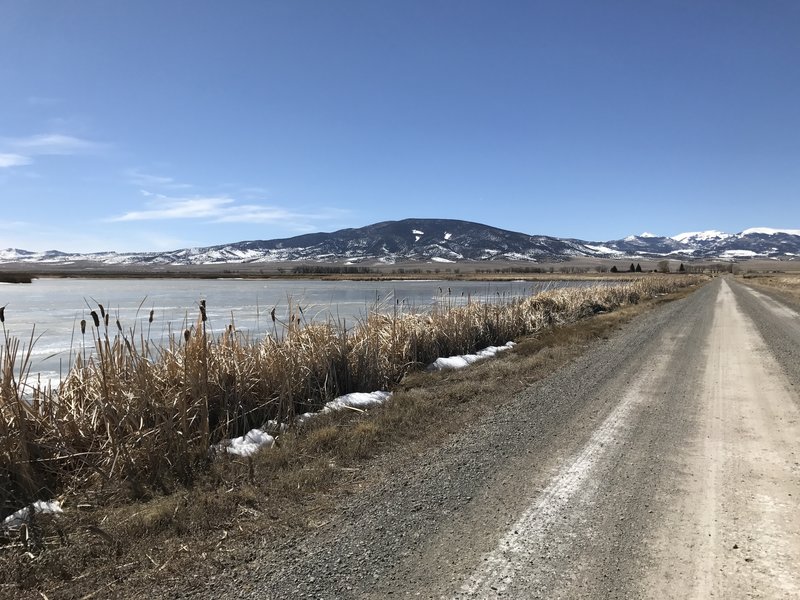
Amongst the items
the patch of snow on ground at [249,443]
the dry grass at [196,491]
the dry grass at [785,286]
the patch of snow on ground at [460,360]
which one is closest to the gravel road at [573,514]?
the dry grass at [196,491]

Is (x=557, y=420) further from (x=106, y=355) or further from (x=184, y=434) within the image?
(x=106, y=355)

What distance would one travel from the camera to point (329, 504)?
428 centimetres

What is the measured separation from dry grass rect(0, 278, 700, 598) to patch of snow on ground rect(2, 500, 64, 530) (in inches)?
5.2

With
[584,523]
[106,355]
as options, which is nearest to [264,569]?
[584,523]

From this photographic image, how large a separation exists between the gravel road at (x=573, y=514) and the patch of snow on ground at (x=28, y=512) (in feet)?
6.72

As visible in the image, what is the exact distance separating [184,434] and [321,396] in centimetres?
280

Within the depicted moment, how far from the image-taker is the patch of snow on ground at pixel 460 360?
437 inches

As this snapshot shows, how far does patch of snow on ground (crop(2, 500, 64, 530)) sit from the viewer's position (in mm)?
4016

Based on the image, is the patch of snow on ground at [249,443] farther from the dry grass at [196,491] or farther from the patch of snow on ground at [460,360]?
the patch of snow on ground at [460,360]

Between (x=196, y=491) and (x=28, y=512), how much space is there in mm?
1307

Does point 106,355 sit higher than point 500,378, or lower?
higher

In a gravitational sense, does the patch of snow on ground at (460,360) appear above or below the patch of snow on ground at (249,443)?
below

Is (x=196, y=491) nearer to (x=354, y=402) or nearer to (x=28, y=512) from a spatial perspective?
(x=28, y=512)

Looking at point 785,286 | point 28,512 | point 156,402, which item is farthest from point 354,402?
point 785,286
